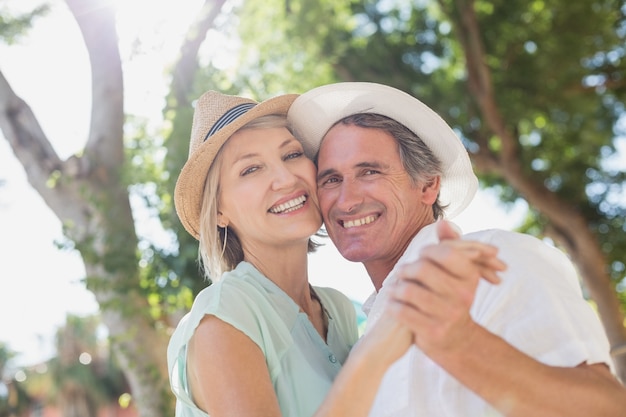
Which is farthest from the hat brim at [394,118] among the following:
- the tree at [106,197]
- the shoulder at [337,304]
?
the tree at [106,197]

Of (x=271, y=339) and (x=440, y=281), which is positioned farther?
(x=271, y=339)

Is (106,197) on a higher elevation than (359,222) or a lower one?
→ higher

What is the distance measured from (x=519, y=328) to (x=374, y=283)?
101 cm

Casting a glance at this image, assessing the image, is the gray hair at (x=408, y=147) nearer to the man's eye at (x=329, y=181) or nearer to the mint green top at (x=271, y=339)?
the man's eye at (x=329, y=181)

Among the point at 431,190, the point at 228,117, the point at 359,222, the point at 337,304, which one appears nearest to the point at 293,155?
the point at 228,117

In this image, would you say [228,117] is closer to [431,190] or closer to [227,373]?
[431,190]

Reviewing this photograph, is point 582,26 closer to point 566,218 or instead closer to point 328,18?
point 566,218

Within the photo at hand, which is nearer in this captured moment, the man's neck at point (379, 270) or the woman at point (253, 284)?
the woman at point (253, 284)

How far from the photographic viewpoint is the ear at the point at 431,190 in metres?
3.01

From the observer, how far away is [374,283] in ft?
9.62

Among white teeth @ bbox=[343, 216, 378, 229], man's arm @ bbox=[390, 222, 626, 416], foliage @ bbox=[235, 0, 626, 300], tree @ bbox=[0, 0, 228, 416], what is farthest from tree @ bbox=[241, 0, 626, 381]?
man's arm @ bbox=[390, 222, 626, 416]

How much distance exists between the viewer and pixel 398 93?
2928mm

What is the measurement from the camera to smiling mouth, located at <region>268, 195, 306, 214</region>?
2.95m

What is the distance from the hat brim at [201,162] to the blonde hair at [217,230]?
23mm
